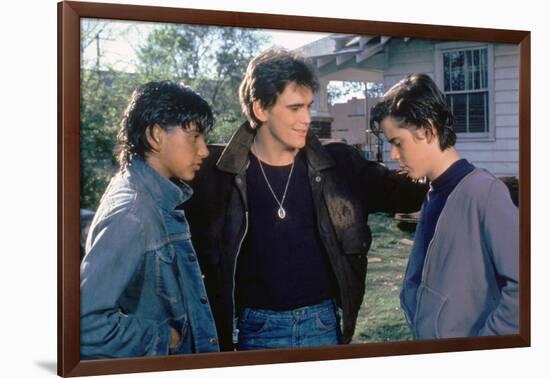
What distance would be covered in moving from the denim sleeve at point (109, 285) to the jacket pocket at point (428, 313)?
219 cm

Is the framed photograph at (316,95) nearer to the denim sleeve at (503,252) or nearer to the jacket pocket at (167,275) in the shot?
the denim sleeve at (503,252)

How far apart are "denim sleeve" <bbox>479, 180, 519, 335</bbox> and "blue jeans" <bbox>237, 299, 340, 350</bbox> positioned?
1342 millimetres

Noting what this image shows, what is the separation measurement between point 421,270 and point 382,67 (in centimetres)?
155

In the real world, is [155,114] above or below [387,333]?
above

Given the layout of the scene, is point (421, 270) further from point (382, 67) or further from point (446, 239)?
point (382, 67)

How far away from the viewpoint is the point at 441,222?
26.4 feet

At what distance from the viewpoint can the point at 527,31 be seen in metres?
8.46

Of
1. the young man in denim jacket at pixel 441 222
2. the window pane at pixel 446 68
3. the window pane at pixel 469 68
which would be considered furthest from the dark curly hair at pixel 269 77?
the window pane at pixel 469 68

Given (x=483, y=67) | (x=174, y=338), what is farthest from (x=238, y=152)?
(x=483, y=67)

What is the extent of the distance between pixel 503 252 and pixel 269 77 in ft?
7.69

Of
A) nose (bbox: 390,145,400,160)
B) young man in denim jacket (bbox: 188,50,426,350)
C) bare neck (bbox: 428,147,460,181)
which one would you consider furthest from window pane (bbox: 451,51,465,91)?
young man in denim jacket (bbox: 188,50,426,350)

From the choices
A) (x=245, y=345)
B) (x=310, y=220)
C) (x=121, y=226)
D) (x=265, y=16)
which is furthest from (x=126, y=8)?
(x=245, y=345)

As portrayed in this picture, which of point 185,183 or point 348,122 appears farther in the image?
point 348,122

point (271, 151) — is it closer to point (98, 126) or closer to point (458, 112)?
point (98, 126)
